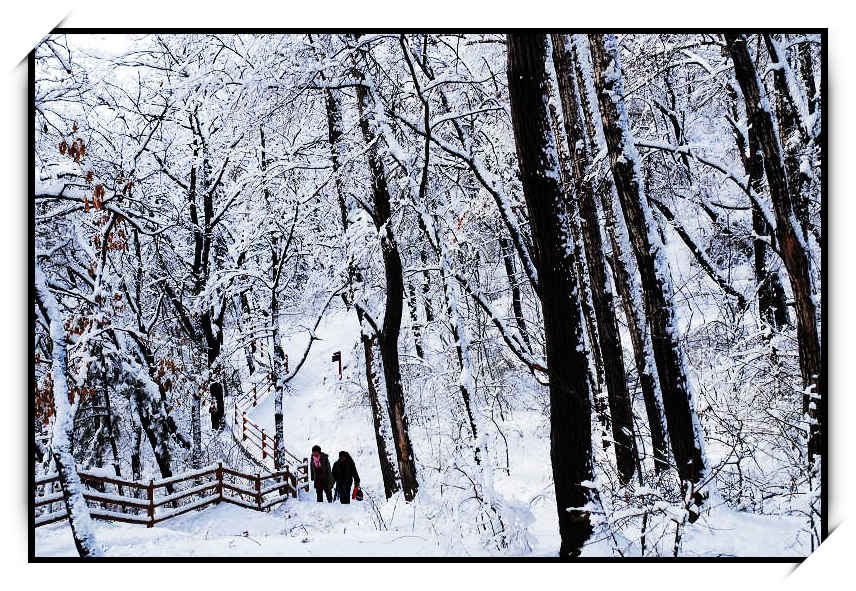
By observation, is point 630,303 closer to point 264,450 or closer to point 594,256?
point 594,256

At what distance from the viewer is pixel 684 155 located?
12.1 feet

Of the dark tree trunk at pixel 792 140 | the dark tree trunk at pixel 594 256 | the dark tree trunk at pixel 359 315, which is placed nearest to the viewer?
the dark tree trunk at pixel 792 140

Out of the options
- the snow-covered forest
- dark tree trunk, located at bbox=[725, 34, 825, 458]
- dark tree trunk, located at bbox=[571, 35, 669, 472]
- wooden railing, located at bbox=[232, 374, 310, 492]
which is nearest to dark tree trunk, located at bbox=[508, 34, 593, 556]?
the snow-covered forest

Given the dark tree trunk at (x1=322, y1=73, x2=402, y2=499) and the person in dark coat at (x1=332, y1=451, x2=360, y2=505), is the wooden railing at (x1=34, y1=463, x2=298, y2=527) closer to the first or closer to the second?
the person in dark coat at (x1=332, y1=451, x2=360, y2=505)

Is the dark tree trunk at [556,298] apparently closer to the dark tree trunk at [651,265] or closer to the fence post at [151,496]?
the dark tree trunk at [651,265]

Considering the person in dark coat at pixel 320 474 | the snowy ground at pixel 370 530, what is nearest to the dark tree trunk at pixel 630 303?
the snowy ground at pixel 370 530

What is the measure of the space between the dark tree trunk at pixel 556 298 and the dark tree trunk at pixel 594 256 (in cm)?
27

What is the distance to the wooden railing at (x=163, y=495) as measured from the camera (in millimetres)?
3285

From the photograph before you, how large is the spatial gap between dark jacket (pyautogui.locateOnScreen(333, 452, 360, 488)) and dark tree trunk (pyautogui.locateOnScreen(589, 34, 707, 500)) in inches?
86.8

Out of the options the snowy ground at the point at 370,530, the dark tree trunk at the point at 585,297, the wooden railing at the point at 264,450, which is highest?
the dark tree trunk at the point at 585,297

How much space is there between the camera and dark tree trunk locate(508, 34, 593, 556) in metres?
3.30
